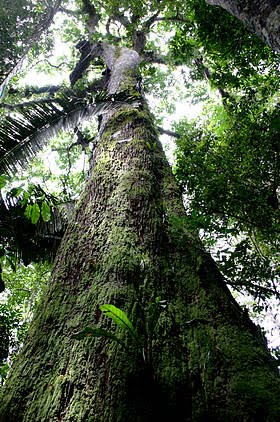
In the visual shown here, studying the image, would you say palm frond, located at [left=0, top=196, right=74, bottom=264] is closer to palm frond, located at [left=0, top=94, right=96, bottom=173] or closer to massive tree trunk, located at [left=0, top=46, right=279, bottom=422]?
palm frond, located at [left=0, top=94, right=96, bottom=173]

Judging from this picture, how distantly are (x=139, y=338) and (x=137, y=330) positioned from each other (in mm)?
52

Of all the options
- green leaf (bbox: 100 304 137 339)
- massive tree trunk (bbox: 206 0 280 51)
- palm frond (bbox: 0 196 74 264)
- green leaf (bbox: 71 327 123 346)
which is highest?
massive tree trunk (bbox: 206 0 280 51)

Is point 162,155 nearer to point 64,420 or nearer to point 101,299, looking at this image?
point 101,299

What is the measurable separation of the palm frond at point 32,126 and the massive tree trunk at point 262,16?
2.45 meters

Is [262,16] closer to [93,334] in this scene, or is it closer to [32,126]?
[93,334]

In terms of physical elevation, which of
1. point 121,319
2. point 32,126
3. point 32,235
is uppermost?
point 32,126

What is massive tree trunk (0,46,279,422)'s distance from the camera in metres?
1.35

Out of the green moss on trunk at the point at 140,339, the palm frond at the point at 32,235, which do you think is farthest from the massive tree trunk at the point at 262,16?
the palm frond at the point at 32,235

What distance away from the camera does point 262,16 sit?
212 cm

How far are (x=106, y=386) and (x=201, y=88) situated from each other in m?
13.8

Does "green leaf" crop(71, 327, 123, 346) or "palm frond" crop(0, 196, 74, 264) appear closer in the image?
"green leaf" crop(71, 327, 123, 346)

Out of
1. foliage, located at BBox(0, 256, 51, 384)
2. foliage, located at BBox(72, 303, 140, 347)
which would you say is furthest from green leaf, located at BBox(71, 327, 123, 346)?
foliage, located at BBox(0, 256, 51, 384)

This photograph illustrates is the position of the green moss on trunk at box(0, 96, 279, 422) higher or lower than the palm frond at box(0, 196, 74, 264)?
lower

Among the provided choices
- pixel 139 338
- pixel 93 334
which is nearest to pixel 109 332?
pixel 93 334
